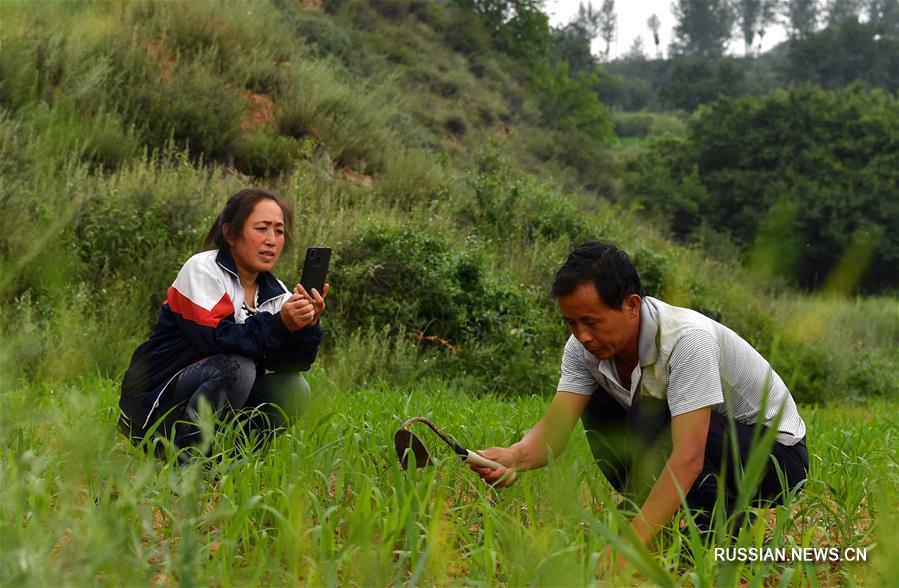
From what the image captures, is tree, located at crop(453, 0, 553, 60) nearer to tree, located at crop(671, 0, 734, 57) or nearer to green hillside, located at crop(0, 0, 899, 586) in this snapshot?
green hillside, located at crop(0, 0, 899, 586)

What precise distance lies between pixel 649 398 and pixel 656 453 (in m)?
0.18

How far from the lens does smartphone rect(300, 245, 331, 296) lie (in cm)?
354

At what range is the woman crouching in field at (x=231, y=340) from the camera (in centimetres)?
358

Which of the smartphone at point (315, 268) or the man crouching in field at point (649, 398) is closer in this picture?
the man crouching in field at point (649, 398)

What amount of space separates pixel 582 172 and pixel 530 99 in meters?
2.54

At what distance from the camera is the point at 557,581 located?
61.1 inches

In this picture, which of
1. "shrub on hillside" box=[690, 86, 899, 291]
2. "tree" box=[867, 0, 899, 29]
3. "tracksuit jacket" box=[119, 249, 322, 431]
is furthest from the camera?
"tree" box=[867, 0, 899, 29]

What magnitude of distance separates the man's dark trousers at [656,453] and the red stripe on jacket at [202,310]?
55.4 inches

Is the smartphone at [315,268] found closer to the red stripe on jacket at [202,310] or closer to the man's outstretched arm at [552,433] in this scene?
the red stripe on jacket at [202,310]

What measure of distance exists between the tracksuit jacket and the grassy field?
0.25 meters

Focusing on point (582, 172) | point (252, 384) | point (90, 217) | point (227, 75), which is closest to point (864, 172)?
point (582, 172)

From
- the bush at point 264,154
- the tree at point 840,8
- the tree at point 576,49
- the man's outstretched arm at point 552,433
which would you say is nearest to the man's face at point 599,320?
the man's outstretched arm at point 552,433

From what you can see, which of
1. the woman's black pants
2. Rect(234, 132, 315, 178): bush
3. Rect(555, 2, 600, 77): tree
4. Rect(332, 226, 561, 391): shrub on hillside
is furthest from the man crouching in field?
Rect(555, 2, 600, 77): tree

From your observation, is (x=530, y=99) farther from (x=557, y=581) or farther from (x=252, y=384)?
(x=557, y=581)
